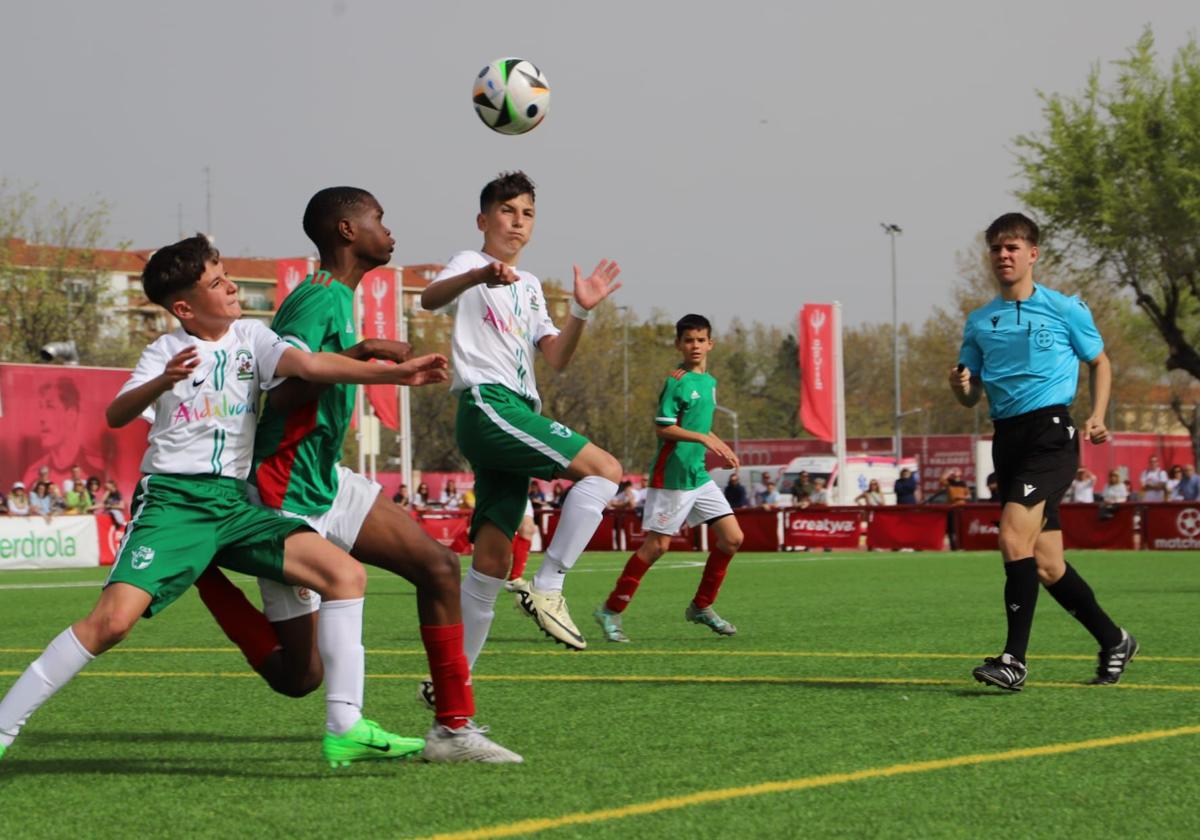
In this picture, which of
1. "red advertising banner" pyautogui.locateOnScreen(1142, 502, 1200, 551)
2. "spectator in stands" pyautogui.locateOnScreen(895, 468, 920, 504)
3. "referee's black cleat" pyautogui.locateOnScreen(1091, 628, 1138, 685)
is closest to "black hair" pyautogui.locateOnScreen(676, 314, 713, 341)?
"referee's black cleat" pyautogui.locateOnScreen(1091, 628, 1138, 685)

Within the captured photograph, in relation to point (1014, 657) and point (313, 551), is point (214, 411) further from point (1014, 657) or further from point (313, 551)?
point (1014, 657)

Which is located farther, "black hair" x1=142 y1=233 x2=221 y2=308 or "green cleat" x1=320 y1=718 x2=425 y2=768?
"black hair" x1=142 y1=233 x2=221 y2=308

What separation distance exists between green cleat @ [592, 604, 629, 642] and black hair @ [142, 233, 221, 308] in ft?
19.1

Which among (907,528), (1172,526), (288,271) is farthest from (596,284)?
(288,271)

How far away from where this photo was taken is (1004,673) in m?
7.40

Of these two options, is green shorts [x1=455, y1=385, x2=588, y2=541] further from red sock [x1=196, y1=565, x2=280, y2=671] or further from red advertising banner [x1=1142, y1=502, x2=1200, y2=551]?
red advertising banner [x1=1142, y1=502, x2=1200, y2=551]

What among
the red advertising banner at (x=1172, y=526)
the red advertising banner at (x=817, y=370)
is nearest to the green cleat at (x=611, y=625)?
the red advertising banner at (x=1172, y=526)

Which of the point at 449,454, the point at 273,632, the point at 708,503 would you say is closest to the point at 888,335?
the point at 449,454

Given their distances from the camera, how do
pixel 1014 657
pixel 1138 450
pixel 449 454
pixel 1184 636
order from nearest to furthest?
pixel 1014 657 → pixel 1184 636 → pixel 1138 450 → pixel 449 454

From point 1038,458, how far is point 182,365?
168 inches

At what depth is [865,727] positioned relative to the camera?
645cm

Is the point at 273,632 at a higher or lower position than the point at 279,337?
lower

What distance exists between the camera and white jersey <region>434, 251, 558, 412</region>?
746 centimetres

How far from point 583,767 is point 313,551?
1148 mm
